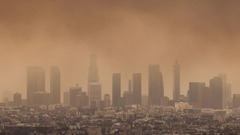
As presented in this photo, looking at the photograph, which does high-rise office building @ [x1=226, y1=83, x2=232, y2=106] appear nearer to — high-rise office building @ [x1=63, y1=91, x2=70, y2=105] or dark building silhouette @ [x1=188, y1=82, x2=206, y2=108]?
dark building silhouette @ [x1=188, y1=82, x2=206, y2=108]

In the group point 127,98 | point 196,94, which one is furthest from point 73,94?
point 196,94

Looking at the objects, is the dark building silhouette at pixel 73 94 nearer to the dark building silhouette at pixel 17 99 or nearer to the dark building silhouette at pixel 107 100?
the dark building silhouette at pixel 107 100

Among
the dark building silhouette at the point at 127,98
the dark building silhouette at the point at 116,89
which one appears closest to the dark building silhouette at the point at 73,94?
the dark building silhouette at the point at 116,89

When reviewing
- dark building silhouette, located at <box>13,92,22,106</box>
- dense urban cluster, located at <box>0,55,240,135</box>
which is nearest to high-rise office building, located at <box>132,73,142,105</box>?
dense urban cluster, located at <box>0,55,240,135</box>

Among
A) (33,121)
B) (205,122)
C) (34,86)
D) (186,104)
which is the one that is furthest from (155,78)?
(33,121)

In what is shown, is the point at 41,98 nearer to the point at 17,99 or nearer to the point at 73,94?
the point at 73,94

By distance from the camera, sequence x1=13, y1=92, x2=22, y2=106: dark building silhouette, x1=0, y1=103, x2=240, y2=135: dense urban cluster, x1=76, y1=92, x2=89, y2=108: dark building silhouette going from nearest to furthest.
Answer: x1=0, y1=103, x2=240, y2=135: dense urban cluster → x1=13, y1=92, x2=22, y2=106: dark building silhouette → x1=76, y1=92, x2=89, y2=108: dark building silhouette

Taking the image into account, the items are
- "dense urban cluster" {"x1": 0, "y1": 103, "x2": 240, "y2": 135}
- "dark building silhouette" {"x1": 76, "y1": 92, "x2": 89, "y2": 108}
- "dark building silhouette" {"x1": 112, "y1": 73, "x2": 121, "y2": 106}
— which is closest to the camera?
"dense urban cluster" {"x1": 0, "y1": 103, "x2": 240, "y2": 135}
